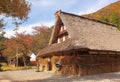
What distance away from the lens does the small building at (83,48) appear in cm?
1811

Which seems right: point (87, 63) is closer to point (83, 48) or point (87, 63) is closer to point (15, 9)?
point (83, 48)

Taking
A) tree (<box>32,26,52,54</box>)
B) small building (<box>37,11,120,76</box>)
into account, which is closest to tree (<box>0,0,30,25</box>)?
small building (<box>37,11,120,76</box>)

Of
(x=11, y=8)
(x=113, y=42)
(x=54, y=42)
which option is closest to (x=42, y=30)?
(x=54, y=42)

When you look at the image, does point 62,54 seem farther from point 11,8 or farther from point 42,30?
point 42,30

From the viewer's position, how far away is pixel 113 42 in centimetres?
2269

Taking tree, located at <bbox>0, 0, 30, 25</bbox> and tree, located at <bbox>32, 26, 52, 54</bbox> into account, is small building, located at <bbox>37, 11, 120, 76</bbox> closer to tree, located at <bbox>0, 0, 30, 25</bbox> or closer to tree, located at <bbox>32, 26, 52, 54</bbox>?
tree, located at <bbox>0, 0, 30, 25</bbox>

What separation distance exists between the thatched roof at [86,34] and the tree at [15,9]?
18.5 ft

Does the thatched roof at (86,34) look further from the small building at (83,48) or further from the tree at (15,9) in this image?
the tree at (15,9)

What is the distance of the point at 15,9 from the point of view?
44.8ft

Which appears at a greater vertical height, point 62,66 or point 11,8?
point 11,8

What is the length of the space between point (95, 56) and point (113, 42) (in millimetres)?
4483

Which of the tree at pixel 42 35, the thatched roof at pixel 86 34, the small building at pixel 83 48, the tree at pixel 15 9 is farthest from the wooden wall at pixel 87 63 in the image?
the tree at pixel 42 35

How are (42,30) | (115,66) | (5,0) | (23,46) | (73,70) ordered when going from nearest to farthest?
1. (5,0)
2. (73,70)
3. (115,66)
4. (23,46)
5. (42,30)

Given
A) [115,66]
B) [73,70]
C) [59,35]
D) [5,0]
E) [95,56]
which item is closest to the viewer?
[5,0]
